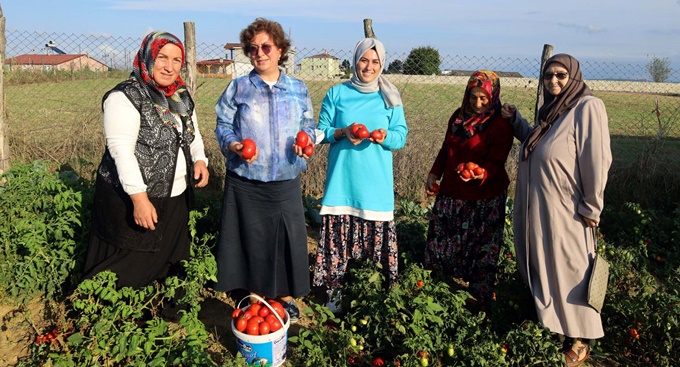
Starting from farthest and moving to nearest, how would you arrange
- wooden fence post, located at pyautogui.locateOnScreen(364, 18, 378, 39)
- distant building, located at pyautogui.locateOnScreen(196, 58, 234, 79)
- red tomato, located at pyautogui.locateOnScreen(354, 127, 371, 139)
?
distant building, located at pyautogui.locateOnScreen(196, 58, 234, 79), wooden fence post, located at pyautogui.locateOnScreen(364, 18, 378, 39), red tomato, located at pyautogui.locateOnScreen(354, 127, 371, 139)

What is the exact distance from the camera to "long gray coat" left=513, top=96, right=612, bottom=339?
2.67m

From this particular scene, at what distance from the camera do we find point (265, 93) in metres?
2.86

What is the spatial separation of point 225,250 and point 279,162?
0.70 meters

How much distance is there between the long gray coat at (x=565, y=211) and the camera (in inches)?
105

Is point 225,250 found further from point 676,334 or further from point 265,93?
point 676,334

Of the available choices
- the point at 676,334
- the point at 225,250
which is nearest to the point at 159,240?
the point at 225,250

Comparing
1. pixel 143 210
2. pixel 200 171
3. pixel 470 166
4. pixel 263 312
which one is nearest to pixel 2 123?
pixel 200 171

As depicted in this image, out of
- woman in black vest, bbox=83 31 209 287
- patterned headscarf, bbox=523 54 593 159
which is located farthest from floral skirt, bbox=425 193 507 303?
woman in black vest, bbox=83 31 209 287

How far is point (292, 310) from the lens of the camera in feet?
11.1

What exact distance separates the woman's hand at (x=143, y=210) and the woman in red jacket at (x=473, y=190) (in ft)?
6.28

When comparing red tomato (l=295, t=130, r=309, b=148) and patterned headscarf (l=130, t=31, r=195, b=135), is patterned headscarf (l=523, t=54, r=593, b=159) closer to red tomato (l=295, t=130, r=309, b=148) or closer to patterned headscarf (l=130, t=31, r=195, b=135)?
red tomato (l=295, t=130, r=309, b=148)

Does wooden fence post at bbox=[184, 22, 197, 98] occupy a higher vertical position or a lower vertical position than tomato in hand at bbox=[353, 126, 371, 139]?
higher

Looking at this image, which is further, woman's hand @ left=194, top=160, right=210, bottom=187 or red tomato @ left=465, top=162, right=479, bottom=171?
red tomato @ left=465, top=162, right=479, bottom=171

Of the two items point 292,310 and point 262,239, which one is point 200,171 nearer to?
point 262,239
